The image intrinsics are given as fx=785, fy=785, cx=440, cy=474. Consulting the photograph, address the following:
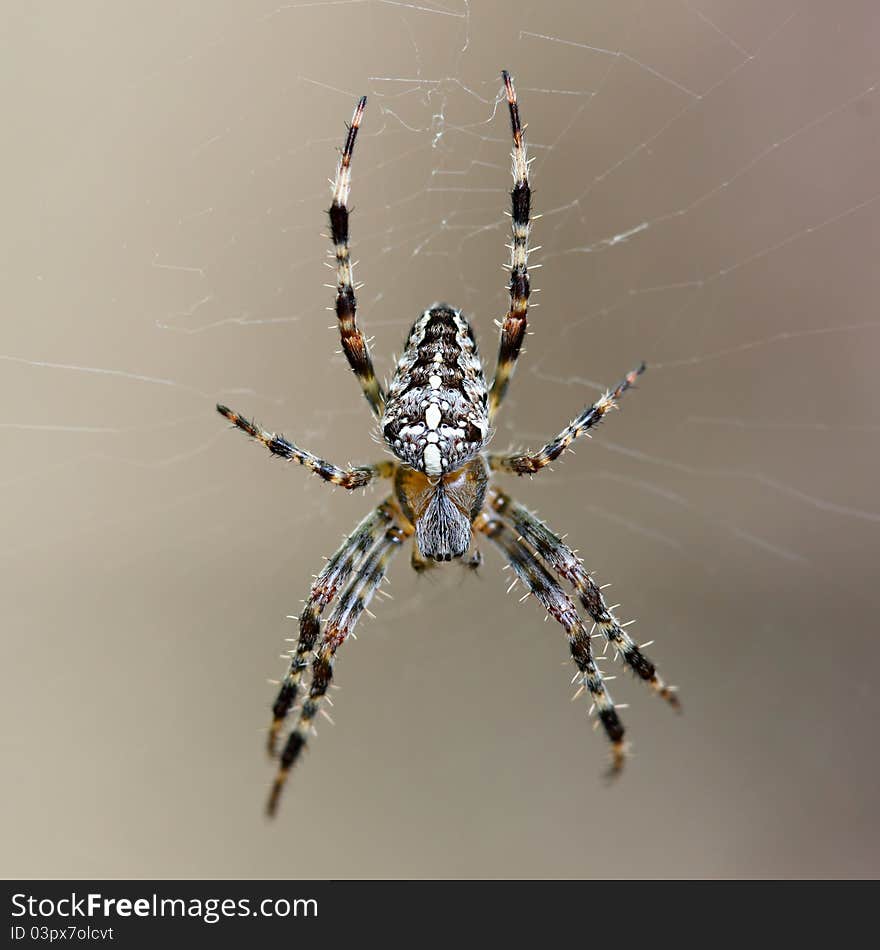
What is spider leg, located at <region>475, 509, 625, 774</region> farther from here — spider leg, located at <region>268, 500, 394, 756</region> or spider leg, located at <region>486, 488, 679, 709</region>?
spider leg, located at <region>268, 500, 394, 756</region>

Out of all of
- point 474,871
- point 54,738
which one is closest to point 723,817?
point 474,871

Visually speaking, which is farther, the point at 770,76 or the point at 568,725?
the point at 568,725

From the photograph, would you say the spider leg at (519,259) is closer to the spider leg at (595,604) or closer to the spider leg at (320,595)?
the spider leg at (595,604)

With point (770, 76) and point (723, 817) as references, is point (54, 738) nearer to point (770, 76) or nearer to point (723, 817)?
point (723, 817)

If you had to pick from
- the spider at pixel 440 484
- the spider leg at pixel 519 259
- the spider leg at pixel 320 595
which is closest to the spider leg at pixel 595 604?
the spider at pixel 440 484

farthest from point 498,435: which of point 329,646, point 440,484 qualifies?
point 329,646
